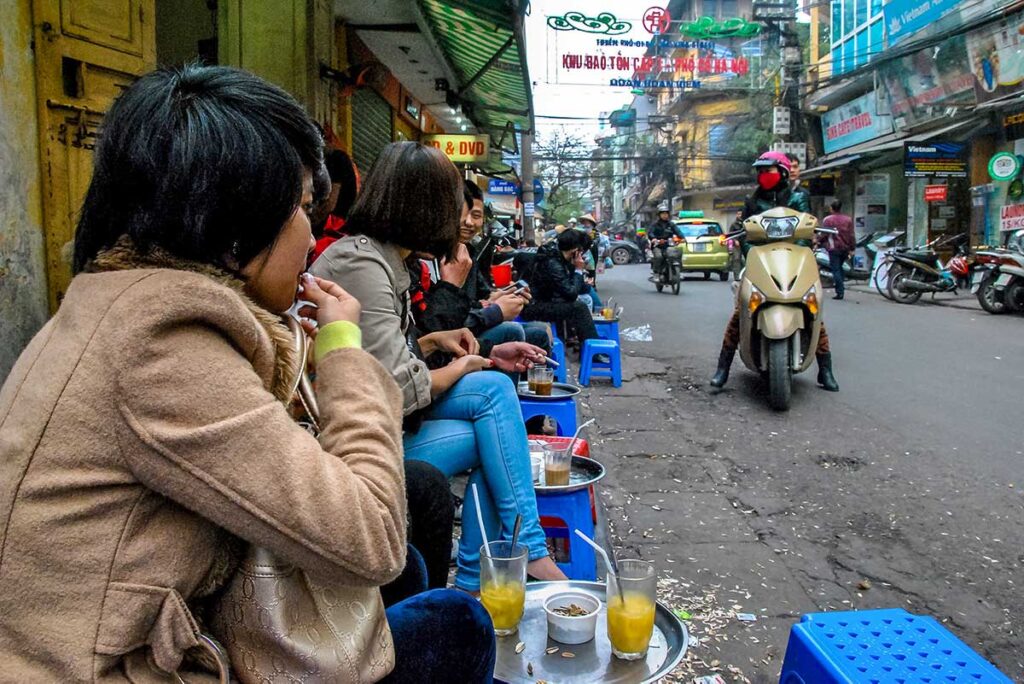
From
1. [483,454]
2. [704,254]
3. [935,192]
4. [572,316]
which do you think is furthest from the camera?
[704,254]

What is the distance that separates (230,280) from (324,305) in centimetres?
24

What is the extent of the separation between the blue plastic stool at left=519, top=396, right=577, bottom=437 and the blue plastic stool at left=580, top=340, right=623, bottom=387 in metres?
2.44

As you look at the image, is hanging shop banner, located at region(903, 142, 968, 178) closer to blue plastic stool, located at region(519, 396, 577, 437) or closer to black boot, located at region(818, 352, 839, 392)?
black boot, located at region(818, 352, 839, 392)

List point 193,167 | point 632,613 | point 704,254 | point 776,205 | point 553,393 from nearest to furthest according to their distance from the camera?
point 193,167
point 632,613
point 553,393
point 776,205
point 704,254

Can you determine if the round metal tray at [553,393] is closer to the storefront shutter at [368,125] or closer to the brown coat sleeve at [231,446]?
the brown coat sleeve at [231,446]

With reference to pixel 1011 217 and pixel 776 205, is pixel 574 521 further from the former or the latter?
pixel 1011 217

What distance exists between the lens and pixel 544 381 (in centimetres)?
366

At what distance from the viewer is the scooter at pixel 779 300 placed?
5.04 metres

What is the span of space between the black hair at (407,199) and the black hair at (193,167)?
1.20 m

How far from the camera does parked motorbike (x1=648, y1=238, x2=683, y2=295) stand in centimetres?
1401

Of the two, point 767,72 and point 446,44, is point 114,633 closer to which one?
point 446,44

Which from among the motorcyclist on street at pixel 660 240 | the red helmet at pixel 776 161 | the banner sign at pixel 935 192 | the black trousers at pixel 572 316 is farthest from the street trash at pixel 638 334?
the banner sign at pixel 935 192

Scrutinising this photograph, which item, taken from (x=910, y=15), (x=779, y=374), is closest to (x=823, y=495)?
(x=779, y=374)

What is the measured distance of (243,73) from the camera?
1.06 metres
